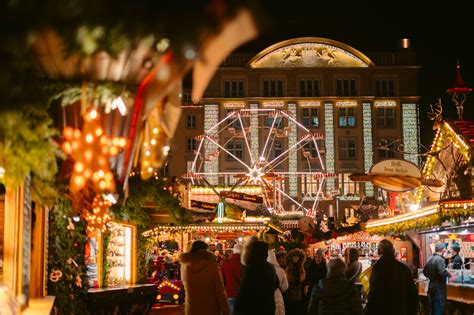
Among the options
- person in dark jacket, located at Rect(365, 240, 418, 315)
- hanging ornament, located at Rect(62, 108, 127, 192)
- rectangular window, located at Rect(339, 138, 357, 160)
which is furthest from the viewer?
rectangular window, located at Rect(339, 138, 357, 160)

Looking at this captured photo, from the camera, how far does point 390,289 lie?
9.13m

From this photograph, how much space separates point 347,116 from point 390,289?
54781mm

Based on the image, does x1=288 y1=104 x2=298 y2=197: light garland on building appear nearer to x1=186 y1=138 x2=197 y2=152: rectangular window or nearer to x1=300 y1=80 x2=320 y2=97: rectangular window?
x1=300 y1=80 x2=320 y2=97: rectangular window

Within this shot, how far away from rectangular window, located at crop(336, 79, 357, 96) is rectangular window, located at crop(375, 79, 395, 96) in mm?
1979

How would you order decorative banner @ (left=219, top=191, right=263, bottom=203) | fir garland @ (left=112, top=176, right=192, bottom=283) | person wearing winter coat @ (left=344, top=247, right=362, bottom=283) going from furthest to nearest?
1. decorative banner @ (left=219, top=191, right=263, bottom=203)
2. person wearing winter coat @ (left=344, top=247, right=362, bottom=283)
3. fir garland @ (left=112, top=176, right=192, bottom=283)

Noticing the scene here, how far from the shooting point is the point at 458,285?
48.3 feet

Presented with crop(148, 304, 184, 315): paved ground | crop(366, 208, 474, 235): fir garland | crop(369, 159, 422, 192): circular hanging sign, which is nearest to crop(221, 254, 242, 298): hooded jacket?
crop(366, 208, 474, 235): fir garland

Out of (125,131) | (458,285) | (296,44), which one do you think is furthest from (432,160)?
(296,44)

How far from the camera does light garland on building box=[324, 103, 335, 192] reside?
6206 cm

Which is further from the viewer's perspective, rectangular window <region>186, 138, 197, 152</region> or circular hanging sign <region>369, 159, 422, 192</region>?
rectangular window <region>186, 138, 197, 152</region>

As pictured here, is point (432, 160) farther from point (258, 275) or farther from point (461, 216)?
point (258, 275)

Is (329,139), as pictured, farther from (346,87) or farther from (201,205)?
(201,205)

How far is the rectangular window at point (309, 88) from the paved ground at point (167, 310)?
137 ft

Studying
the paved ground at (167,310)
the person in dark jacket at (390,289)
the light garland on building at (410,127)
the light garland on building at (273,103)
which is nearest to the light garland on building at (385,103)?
the light garland on building at (410,127)
